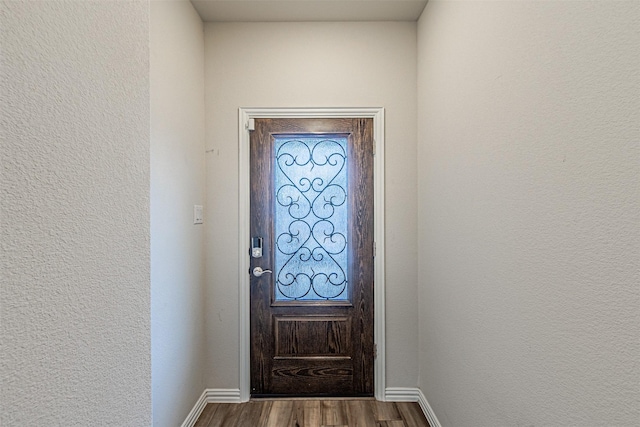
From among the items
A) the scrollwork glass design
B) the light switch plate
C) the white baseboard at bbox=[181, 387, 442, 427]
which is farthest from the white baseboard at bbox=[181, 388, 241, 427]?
the light switch plate

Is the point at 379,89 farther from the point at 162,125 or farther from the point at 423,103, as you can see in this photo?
the point at 162,125

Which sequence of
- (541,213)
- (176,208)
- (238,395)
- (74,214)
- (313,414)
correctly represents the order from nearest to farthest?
(74,214) → (541,213) → (176,208) → (313,414) → (238,395)

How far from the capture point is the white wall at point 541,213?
2.69 ft

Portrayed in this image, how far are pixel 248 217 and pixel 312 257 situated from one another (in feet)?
1.79

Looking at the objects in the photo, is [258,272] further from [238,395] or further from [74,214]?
[74,214]

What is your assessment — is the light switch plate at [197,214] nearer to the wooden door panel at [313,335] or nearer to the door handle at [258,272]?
the door handle at [258,272]

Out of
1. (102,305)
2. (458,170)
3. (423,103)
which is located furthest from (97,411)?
(423,103)

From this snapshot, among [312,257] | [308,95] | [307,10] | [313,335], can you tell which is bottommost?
[313,335]

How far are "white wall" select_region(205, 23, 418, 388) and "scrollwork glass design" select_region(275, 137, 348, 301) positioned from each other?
302mm

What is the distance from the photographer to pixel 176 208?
1999 mm

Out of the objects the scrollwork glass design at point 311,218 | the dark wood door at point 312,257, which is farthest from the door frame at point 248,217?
the scrollwork glass design at point 311,218

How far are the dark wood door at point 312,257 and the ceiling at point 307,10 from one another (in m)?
0.71

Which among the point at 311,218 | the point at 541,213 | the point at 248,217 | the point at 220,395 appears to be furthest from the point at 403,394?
the point at 541,213

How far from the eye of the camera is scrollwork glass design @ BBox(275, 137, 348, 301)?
249 cm
